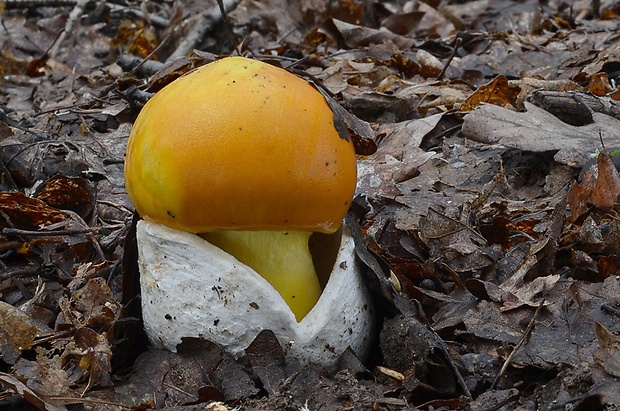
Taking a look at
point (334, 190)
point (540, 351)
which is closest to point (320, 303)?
point (334, 190)

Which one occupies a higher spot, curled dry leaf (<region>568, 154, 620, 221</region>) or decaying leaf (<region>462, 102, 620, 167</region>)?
curled dry leaf (<region>568, 154, 620, 221</region>)

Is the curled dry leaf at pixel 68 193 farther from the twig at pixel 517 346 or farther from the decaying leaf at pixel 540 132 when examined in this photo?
the twig at pixel 517 346

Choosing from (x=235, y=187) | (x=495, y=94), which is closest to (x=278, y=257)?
(x=235, y=187)

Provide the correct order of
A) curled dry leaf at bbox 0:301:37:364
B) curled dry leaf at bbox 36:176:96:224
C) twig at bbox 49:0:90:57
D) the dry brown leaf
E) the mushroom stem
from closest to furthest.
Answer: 1. the mushroom stem
2. curled dry leaf at bbox 0:301:37:364
3. curled dry leaf at bbox 36:176:96:224
4. the dry brown leaf
5. twig at bbox 49:0:90:57

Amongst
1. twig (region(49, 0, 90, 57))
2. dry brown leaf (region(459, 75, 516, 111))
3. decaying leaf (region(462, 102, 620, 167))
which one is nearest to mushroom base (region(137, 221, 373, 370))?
decaying leaf (region(462, 102, 620, 167))

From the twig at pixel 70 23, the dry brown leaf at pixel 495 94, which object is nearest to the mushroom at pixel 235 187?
the dry brown leaf at pixel 495 94

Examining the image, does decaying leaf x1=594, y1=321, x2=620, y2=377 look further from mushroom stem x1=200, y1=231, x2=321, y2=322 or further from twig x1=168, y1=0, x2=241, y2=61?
twig x1=168, y1=0, x2=241, y2=61
